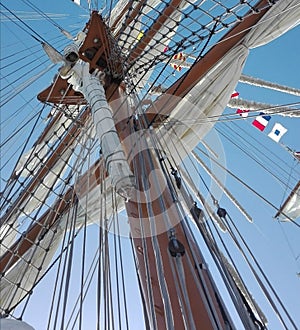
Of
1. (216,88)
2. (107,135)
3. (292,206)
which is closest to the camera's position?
(107,135)

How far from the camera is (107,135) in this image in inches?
88.7

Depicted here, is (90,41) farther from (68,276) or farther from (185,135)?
(68,276)

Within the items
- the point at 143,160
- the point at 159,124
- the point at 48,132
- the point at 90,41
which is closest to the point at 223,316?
the point at 143,160

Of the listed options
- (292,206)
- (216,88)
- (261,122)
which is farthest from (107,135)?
(292,206)

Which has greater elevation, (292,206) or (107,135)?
(292,206)

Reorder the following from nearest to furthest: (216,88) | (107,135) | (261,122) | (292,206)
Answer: (107,135)
(216,88)
(261,122)
(292,206)

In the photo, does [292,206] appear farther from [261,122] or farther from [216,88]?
[216,88]

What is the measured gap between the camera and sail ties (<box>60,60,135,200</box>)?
6.40 ft

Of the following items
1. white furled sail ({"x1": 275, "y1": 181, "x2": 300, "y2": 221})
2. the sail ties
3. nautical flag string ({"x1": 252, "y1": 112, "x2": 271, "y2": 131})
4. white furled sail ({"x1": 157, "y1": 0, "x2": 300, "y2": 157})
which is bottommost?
the sail ties

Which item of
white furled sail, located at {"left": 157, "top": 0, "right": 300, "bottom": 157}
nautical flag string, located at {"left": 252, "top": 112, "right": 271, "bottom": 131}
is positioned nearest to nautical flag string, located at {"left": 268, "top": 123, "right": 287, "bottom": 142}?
nautical flag string, located at {"left": 252, "top": 112, "right": 271, "bottom": 131}

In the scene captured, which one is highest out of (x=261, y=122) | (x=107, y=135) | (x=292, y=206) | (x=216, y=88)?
(x=261, y=122)

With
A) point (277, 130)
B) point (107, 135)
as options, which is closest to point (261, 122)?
point (277, 130)

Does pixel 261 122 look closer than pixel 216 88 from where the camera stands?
No

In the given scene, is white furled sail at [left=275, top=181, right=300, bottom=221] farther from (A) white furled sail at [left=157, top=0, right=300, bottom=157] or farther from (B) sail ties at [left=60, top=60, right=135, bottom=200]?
(B) sail ties at [left=60, top=60, right=135, bottom=200]
